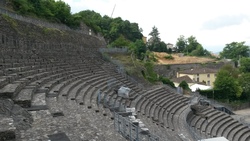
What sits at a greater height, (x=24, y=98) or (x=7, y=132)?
(x=24, y=98)

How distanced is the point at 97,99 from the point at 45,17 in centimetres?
2394

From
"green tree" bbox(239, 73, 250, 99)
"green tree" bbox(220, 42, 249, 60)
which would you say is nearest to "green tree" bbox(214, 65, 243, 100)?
"green tree" bbox(239, 73, 250, 99)

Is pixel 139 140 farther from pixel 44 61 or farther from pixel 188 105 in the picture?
pixel 188 105

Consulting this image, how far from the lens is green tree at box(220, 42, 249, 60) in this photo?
8981 centimetres

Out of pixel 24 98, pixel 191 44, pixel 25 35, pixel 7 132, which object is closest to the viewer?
pixel 7 132

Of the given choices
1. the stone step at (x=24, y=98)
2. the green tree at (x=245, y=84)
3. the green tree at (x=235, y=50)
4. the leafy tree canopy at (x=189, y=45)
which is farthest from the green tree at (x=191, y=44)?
the stone step at (x=24, y=98)

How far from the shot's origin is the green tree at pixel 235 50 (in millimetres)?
89806

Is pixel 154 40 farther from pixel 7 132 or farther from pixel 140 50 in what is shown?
pixel 7 132

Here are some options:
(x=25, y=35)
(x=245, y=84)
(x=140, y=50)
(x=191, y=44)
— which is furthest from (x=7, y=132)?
(x=191, y=44)

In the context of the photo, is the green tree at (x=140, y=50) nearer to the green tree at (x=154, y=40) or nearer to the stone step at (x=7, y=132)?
the green tree at (x=154, y=40)

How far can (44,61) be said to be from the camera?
1703 cm

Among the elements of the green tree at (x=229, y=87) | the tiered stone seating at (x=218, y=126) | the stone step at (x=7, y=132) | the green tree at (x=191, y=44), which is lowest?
the tiered stone seating at (x=218, y=126)

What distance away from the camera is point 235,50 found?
92500mm

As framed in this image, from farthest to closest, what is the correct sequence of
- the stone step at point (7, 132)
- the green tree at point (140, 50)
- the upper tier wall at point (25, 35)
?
the green tree at point (140, 50), the upper tier wall at point (25, 35), the stone step at point (7, 132)
